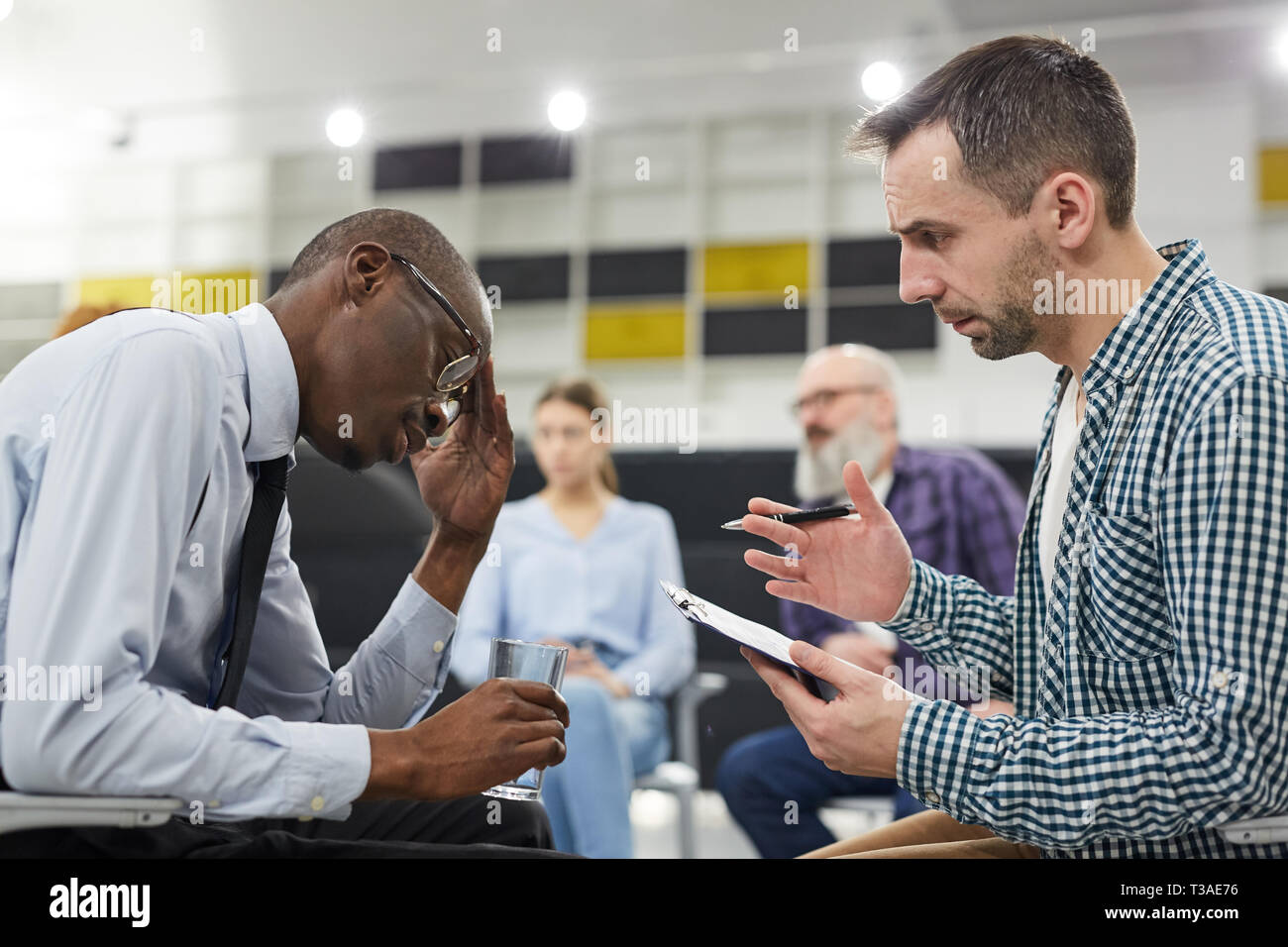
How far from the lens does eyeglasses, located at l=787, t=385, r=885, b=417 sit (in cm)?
294

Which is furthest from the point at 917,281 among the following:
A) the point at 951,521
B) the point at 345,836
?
the point at 951,521

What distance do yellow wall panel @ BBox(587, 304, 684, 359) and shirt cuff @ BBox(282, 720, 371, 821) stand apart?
5941 mm

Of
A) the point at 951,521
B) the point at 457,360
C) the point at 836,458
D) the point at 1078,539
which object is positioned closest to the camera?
the point at 1078,539

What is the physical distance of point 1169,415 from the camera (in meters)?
1.03

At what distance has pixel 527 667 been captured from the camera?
1164mm

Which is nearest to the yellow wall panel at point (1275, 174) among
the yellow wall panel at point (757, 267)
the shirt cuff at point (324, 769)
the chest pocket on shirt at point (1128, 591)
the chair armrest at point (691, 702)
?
the yellow wall panel at point (757, 267)

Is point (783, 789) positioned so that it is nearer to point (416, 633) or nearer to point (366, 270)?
point (416, 633)

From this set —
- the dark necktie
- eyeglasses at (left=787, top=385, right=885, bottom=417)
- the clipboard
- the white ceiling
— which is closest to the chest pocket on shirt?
the clipboard

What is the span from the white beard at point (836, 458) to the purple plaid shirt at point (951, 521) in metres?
0.16

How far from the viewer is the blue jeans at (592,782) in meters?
2.35

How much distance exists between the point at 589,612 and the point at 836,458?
0.76 metres

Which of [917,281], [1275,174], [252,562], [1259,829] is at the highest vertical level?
[1275,174]

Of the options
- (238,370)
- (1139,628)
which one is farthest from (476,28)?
(1139,628)

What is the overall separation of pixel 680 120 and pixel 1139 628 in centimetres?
622
